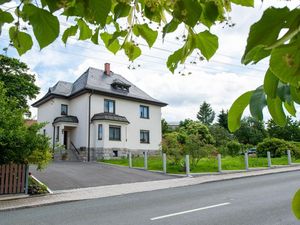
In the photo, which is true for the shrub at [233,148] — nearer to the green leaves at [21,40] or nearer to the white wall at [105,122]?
the white wall at [105,122]

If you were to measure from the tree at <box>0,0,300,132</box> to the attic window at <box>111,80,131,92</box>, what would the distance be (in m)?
34.1

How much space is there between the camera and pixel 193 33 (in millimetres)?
1227

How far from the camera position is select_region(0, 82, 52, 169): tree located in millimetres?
13129

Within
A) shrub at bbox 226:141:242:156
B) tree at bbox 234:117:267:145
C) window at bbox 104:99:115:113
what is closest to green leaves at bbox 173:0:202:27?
window at bbox 104:99:115:113

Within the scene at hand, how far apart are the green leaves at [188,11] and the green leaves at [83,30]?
66cm

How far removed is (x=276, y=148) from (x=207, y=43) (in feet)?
108

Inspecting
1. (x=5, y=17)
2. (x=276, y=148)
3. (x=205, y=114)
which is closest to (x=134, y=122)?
(x=276, y=148)

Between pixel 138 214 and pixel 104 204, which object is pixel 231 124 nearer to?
pixel 138 214

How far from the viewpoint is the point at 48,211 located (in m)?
10.6

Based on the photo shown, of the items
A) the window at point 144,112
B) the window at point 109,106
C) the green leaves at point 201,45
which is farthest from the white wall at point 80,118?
the green leaves at point 201,45

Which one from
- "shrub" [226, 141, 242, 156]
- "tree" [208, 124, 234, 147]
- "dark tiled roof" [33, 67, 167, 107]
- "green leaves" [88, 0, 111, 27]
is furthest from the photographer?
"tree" [208, 124, 234, 147]

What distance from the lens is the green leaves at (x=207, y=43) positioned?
3.92ft

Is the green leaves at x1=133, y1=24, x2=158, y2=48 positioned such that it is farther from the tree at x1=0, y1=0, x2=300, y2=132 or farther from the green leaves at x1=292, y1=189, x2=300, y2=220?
the green leaves at x1=292, y1=189, x2=300, y2=220

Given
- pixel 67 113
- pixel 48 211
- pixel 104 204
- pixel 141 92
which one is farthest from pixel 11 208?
pixel 141 92
